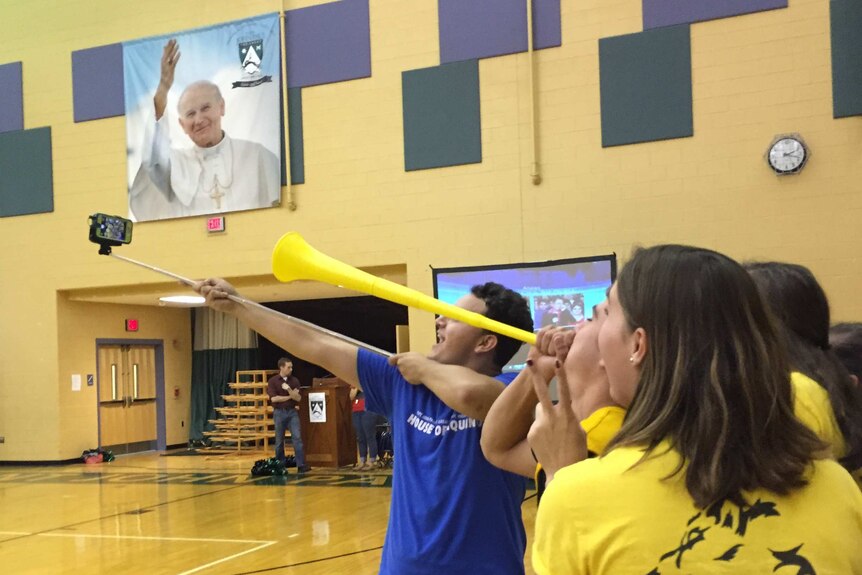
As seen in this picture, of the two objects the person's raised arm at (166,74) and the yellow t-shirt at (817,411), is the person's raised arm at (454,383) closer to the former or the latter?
the yellow t-shirt at (817,411)

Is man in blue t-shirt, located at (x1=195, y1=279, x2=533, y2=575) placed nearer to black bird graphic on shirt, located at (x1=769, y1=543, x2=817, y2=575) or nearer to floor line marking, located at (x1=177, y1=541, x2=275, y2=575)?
black bird graphic on shirt, located at (x1=769, y1=543, x2=817, y2=575)

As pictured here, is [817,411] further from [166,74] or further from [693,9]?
[166,74]

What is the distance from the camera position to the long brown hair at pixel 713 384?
0.98m

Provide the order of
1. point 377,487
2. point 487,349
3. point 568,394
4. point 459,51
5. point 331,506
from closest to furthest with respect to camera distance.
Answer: point 568,394, point 487,349, point 331,506, point 377,487, point 459,51

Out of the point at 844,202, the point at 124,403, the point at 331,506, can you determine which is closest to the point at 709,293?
the point at 331,506

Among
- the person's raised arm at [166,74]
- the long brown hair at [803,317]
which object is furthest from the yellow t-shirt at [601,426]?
the person's raised arm at [166,74]

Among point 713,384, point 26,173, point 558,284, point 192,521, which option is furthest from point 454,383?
point 26,173

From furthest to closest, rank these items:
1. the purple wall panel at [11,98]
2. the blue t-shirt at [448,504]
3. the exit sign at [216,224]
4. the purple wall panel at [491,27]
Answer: the purple wall panel at [11,98]
the exit sign at [216,224]
the purple wall panel at [491,27]
the blue t-shirt at [448,504]

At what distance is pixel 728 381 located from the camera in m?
1.01

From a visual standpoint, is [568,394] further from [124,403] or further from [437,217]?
[124,403]

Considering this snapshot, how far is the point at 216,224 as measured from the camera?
472 inches

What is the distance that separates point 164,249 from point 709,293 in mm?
12062

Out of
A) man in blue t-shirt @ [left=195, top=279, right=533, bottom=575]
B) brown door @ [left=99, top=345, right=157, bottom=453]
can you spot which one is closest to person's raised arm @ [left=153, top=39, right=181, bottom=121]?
brown door @ [left=99, top=345, right=157, bottom=453]

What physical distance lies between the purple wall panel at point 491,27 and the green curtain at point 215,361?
307 inches
